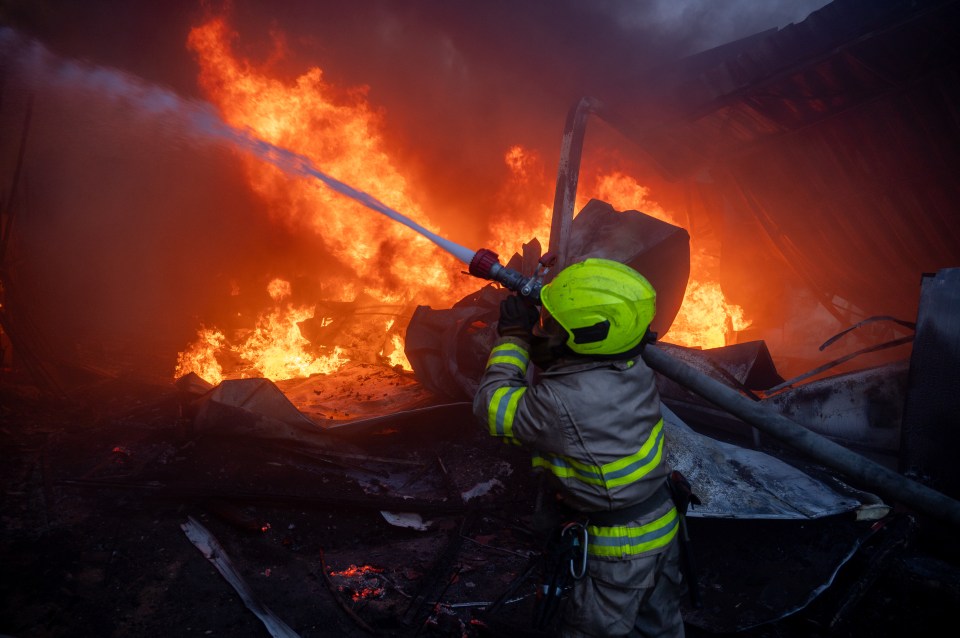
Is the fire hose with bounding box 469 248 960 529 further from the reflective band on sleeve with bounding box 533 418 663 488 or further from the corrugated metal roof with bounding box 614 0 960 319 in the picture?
the corrugated metal roof with bounding box 614 0 960 319

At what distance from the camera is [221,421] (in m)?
4.68

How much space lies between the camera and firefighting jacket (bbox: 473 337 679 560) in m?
2.14

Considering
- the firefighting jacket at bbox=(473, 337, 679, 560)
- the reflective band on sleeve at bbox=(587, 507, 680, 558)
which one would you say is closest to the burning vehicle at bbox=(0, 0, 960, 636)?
the reflective band on sleeve at bbox=(587, 507, 680, 558)

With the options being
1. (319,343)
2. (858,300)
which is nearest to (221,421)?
(319,343)

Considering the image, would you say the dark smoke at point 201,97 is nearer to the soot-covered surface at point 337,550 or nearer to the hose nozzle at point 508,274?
the soot-covered surface at point 337,550

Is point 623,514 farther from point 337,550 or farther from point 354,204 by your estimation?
point 354,204

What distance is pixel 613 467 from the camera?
216cm

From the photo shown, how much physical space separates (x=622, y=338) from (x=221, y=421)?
408cm

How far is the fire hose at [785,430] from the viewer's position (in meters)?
2.69

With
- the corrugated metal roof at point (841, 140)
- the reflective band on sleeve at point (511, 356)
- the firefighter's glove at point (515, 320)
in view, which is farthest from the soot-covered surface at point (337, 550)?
the corrugated metal roof at point (841, 140)

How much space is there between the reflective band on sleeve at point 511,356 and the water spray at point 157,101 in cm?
69

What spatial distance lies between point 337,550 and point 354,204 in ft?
27.7

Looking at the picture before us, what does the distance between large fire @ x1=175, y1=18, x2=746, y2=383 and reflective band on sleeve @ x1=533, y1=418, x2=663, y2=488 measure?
6.80 m

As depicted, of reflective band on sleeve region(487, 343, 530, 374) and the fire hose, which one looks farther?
the fire hose
